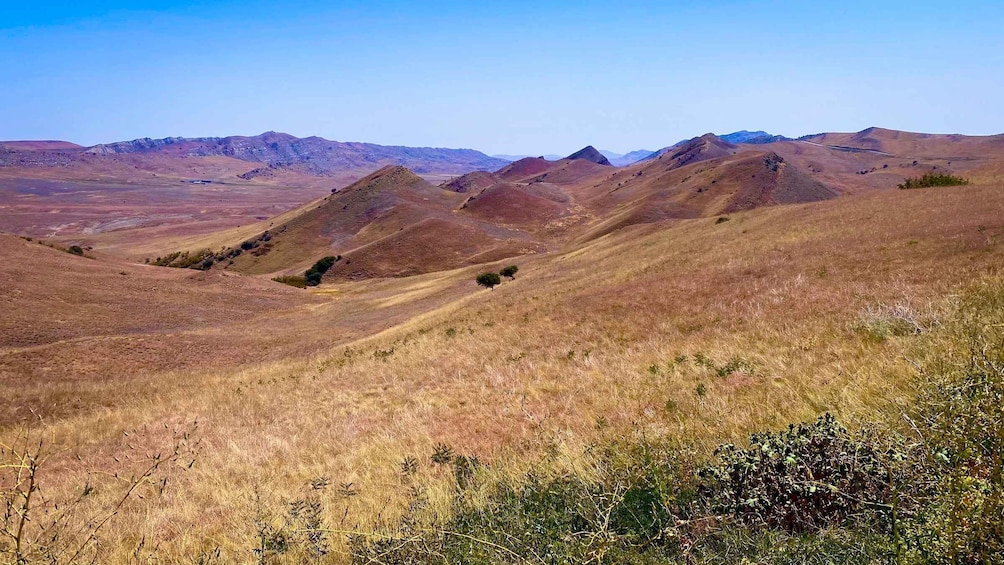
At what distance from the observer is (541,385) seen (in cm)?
1032

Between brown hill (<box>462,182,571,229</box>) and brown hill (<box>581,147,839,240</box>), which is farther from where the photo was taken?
brown hill (<box>462,182,571,229</box>)

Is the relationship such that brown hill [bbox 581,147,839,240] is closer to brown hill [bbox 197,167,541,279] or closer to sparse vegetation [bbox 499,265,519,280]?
brown hill [bbox 197,167,541,279]

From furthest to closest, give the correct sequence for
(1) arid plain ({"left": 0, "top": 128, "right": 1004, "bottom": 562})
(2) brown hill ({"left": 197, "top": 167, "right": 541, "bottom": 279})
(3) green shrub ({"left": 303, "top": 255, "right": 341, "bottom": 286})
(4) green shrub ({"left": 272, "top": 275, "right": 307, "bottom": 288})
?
(2) brown hill ({"left": 197, "top": 167, "right": 541, "bottom": 279}) → (3) green shrub ({"left": 303, "top": 255, "right": 341, "bottom": 286}) → (4) green shrub ({"left": 272, "top": 275, "right": 307, "bottom": 288}) → (1) arid plain ({"left": 0, "top": 128, "right": 1004, "bottom": 562})

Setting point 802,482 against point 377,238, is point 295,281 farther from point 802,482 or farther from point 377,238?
point 802,482

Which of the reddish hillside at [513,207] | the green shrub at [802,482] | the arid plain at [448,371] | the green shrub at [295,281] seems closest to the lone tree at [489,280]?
the arid plain at [448,371]

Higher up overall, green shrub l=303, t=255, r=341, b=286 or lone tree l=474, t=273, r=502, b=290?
lone tree l=474, t=273, r=502, b=290

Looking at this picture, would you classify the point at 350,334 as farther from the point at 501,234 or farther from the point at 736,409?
the point at 501,234

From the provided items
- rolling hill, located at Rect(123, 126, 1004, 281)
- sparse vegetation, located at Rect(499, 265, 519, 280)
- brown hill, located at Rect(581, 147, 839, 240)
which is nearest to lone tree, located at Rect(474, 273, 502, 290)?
sparse vegetation, located at Rect(499, 265, 519, 280)

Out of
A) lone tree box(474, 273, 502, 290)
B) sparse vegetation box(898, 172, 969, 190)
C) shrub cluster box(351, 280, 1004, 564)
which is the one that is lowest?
lone tree box(474, 273, 502, 290)

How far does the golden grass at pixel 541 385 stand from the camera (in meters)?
5.92

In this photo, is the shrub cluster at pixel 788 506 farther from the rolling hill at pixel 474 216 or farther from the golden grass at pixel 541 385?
the rolling hill at pixel 474 216

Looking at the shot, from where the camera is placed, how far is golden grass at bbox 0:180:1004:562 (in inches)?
233

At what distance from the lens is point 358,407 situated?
12.2 m

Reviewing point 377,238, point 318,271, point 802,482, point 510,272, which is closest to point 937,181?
point 510,272
